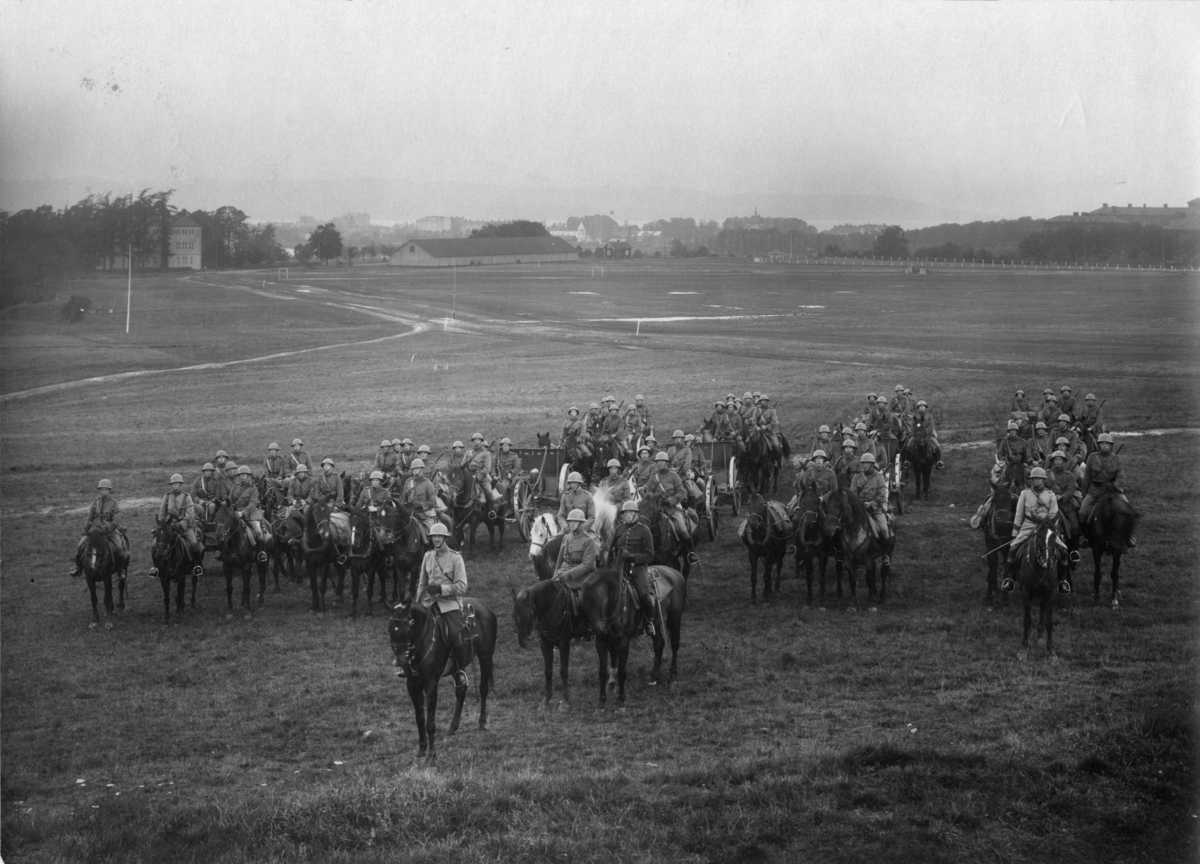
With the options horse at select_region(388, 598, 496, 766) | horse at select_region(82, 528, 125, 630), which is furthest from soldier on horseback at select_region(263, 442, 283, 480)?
horse at select_region(388, 598, 496, 766)

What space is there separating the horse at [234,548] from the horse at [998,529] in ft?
38.0

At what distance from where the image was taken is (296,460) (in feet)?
70.4

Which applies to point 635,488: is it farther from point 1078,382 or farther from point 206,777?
point 1078,382

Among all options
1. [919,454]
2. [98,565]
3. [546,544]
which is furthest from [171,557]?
[919,454]

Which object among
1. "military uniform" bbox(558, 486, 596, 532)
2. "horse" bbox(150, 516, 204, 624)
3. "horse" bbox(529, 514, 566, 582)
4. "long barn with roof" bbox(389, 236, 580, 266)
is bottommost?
"horse" bbox(150, 516, 204, 624)

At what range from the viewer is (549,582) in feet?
44.6

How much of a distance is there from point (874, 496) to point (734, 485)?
24.6 feet

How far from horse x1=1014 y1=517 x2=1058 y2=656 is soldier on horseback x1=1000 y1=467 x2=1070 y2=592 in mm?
104

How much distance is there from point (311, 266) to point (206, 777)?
88.5 m

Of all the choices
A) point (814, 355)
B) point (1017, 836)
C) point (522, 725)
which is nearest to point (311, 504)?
point (522, 725)

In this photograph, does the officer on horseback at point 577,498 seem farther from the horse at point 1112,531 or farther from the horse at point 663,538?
the horse at point 1112,531

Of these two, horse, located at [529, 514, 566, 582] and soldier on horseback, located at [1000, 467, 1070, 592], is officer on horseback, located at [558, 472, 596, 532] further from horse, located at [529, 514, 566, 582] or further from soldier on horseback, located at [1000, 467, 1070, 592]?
soldier on horseback, located at [1000, 467, 1070, 592]

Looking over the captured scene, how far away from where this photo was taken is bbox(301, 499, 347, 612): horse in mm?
18016

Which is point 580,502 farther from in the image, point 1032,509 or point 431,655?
point 1032,509
